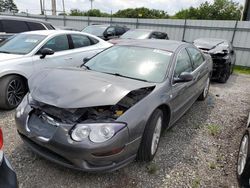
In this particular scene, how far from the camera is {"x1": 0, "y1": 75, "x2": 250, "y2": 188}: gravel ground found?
94.9 inches

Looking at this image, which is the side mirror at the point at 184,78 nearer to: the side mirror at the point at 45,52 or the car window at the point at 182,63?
the car window at the point at 182,63

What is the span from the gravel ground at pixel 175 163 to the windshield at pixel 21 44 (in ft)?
4.46

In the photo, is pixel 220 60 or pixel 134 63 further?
pixel 220 60

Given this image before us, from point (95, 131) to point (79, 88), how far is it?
58 cm

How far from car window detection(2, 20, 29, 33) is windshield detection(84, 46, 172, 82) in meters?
4.98

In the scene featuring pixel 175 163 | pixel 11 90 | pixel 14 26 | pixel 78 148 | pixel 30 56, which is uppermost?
pixel 14 26

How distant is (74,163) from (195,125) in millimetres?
2591

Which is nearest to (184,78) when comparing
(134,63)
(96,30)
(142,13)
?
(134,63)

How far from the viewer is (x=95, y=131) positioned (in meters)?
2.11

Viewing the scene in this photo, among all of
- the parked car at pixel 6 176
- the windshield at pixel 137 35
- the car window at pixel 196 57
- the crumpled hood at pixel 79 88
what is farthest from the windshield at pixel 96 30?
the parked car at pixel 6 176

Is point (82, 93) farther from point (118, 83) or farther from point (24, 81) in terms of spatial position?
point (24, 81)

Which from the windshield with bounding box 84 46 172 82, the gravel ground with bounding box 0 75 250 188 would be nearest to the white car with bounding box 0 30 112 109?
the gravel ground with bounding box 0 75 250 188

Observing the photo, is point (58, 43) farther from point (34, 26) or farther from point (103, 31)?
point (103, 31)

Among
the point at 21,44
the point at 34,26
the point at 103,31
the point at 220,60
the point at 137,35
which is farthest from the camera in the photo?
the point at 103,31
